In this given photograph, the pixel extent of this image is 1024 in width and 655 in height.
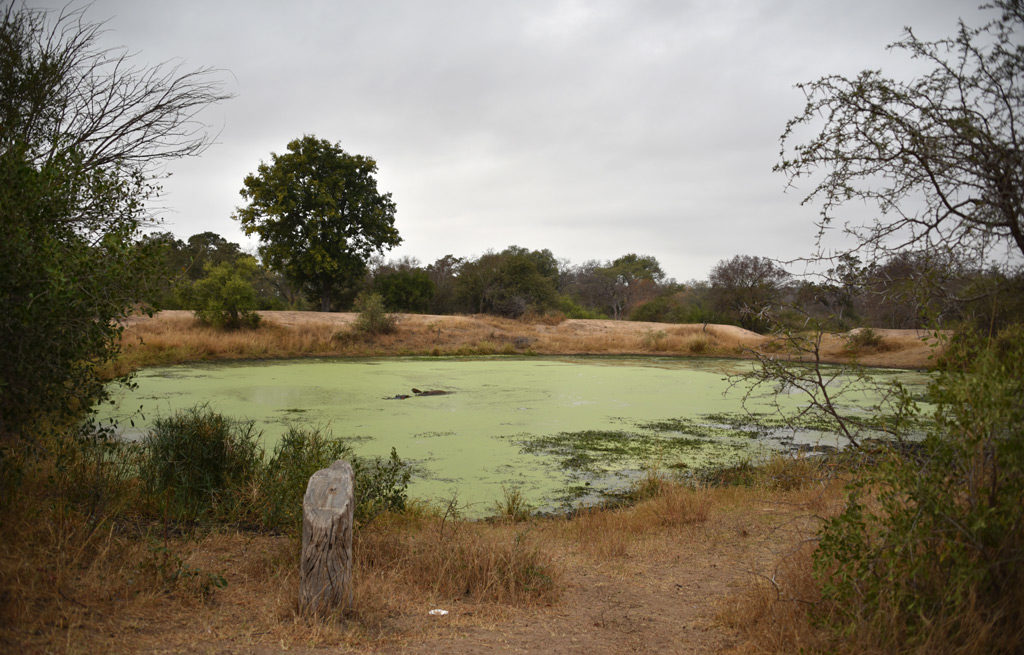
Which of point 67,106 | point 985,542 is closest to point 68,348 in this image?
point 67,106

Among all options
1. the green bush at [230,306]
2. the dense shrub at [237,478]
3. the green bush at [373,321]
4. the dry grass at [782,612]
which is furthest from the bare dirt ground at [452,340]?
the dry grass at [782,612]

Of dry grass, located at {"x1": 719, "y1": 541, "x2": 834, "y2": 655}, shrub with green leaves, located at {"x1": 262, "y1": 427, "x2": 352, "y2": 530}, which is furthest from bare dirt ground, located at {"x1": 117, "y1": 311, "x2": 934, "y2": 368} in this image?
dry grass, located at {"x1": 719, "y1": 541, "x2": 834, "y2": 655}

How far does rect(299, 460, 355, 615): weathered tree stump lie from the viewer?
3.03m

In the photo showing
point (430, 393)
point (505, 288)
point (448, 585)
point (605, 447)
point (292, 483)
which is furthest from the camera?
point (505, 288)

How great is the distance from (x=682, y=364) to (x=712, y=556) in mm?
16109

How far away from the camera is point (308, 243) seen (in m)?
26.1

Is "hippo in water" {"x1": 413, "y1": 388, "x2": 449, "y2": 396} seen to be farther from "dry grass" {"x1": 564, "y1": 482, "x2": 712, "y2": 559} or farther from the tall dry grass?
the tall dry grass

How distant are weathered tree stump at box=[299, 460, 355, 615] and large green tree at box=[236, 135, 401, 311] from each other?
23770 mm

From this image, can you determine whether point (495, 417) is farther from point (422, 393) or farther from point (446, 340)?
point (446, 340)

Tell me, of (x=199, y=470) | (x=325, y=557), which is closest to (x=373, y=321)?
(x=199, y=470)

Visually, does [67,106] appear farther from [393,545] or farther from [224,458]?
[393,545]

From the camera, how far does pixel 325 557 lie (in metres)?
3.04

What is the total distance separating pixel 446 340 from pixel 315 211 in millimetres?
7982

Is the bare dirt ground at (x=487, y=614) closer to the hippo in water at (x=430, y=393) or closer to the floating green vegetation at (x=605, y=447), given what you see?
the floating green vegetation at (x=605, y=447)
